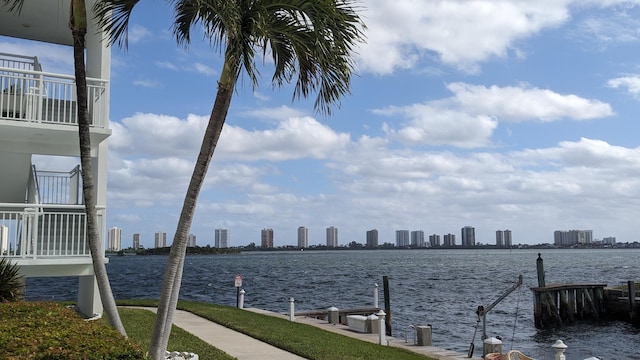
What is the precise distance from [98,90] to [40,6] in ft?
9.29

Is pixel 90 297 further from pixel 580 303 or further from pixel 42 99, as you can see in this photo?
pixel 580 303

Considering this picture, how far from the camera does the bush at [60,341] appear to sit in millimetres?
5742

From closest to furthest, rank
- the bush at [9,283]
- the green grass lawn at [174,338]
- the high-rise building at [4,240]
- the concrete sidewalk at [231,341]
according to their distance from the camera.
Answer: the bush at [9,283]
the green grass lawn at [174,338]
the concrete sidewalk at [231,341]
the high-rise building at [4,240]

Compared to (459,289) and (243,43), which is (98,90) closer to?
(243,43)

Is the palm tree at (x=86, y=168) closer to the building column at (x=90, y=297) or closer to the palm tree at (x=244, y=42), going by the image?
the palm tree at (x=244, y=42)

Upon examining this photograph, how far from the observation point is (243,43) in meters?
8.44

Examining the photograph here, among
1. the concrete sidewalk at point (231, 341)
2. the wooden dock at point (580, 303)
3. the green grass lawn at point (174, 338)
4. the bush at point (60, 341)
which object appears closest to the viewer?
the bush at point (60, 341)

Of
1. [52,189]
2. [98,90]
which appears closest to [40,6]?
[98,90]

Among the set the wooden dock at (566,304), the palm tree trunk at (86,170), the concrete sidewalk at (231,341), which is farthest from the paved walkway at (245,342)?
the wooden dock at (566,304)

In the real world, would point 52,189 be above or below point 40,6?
below

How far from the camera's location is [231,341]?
13742 mm

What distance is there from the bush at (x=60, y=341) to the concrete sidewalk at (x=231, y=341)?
4985 millimetres

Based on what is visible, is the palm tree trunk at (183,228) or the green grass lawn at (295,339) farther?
the green grass lawn at (295,339)

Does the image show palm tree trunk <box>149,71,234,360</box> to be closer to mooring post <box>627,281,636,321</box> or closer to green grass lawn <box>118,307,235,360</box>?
green grass lawn <box>118,307,235,360</box>
